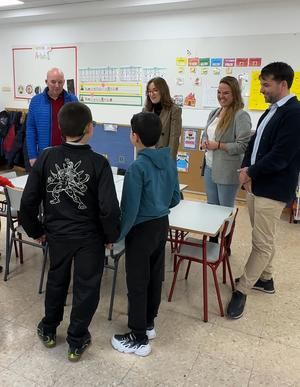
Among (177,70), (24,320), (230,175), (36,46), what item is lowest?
(24,320)

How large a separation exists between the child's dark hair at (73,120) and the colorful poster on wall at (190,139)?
329cm

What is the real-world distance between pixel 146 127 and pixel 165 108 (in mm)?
1301

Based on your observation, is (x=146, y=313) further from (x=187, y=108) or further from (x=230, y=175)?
(x=187, y=108)

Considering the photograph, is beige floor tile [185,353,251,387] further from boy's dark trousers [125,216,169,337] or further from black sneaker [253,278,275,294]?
black sneaker [253,278,275,294]

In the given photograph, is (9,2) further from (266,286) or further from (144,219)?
(266,286)

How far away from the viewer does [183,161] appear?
193 inches

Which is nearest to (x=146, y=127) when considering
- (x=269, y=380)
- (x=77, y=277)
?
(x=77, y=277)

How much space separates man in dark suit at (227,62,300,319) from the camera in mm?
1984

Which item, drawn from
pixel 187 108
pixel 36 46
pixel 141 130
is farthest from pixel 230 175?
pixel 36 46

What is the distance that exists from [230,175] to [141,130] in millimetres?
1287

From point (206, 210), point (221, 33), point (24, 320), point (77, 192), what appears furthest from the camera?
point (221, 33)

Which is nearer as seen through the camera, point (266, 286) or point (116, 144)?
point (266, 286)

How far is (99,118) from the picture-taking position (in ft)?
17.6

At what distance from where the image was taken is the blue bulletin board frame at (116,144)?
513 cm
